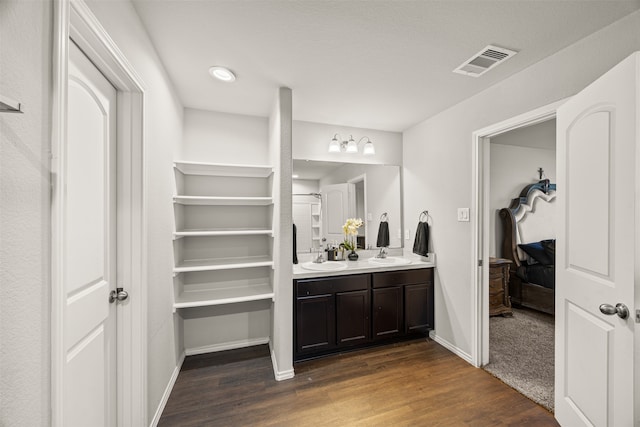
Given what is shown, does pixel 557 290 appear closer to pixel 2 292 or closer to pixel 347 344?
pixel 347 344

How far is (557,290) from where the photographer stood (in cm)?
172

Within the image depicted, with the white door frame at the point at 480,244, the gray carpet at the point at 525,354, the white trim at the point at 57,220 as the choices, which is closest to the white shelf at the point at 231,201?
the white trim at the point at 57,220

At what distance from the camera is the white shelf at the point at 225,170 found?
2.42 meters

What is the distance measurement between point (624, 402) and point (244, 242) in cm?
282

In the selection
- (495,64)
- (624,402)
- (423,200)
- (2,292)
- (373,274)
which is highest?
A: (495,64)

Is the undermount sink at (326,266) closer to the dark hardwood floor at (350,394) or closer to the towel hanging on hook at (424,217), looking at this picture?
the dark hardwood floor at (350,394)

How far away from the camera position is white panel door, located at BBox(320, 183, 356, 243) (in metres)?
3.09

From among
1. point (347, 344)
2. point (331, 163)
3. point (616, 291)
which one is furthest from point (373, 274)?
point (616, 291)

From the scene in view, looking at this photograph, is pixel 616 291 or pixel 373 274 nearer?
pixel 616 291

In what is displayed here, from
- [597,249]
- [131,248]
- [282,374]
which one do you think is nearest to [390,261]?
[282,374]

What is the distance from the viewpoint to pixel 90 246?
1.20 meters

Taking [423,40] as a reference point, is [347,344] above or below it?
below

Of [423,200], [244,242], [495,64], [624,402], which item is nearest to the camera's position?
[624,402]

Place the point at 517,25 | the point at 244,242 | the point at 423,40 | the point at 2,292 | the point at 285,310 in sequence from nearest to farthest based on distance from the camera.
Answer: the point at 2,292, the point at 517,25, the point at 423,40, the point at 285,310, the point at 244,242
